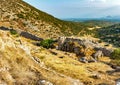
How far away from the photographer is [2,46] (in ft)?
146

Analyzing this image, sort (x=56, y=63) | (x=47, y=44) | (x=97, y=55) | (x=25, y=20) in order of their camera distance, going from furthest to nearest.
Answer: (x=25, y=20) → (x=47, y=44) → (x=97, y=55) → (x=56, y=63)

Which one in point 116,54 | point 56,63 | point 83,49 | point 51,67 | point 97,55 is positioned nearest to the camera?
point 51,67

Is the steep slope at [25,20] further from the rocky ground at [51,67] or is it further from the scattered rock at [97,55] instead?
the rocky ground at [51,67]

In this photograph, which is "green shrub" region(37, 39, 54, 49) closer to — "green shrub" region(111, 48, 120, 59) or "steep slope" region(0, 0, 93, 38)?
"green shrub" region(111, 48, 120, 59)

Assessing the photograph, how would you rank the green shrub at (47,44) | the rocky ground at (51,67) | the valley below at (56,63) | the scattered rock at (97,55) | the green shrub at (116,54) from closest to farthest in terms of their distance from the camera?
the rocky ground at (51,67) → the valley below at (56,63) → the scattered rock at (97,55) → the green shrub at (116,54) → the green shrub at (47,44)

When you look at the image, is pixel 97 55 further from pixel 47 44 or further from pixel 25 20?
pixel 25 20

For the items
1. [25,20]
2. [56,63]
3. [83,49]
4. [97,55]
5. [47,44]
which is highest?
[25,20]

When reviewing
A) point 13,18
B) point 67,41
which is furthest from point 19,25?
point 67,41

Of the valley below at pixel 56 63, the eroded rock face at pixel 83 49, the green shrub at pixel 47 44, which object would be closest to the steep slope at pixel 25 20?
Answer: the valley below at pixel 56 63

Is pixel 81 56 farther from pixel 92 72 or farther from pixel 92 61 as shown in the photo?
pixel 92 72

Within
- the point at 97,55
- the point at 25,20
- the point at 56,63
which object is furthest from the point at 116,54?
the point at 25,20

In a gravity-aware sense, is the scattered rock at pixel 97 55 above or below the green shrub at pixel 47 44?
below

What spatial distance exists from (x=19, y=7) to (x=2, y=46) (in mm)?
147297

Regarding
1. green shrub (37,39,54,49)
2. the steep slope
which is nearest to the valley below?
green shrub (37,39,54,49)
